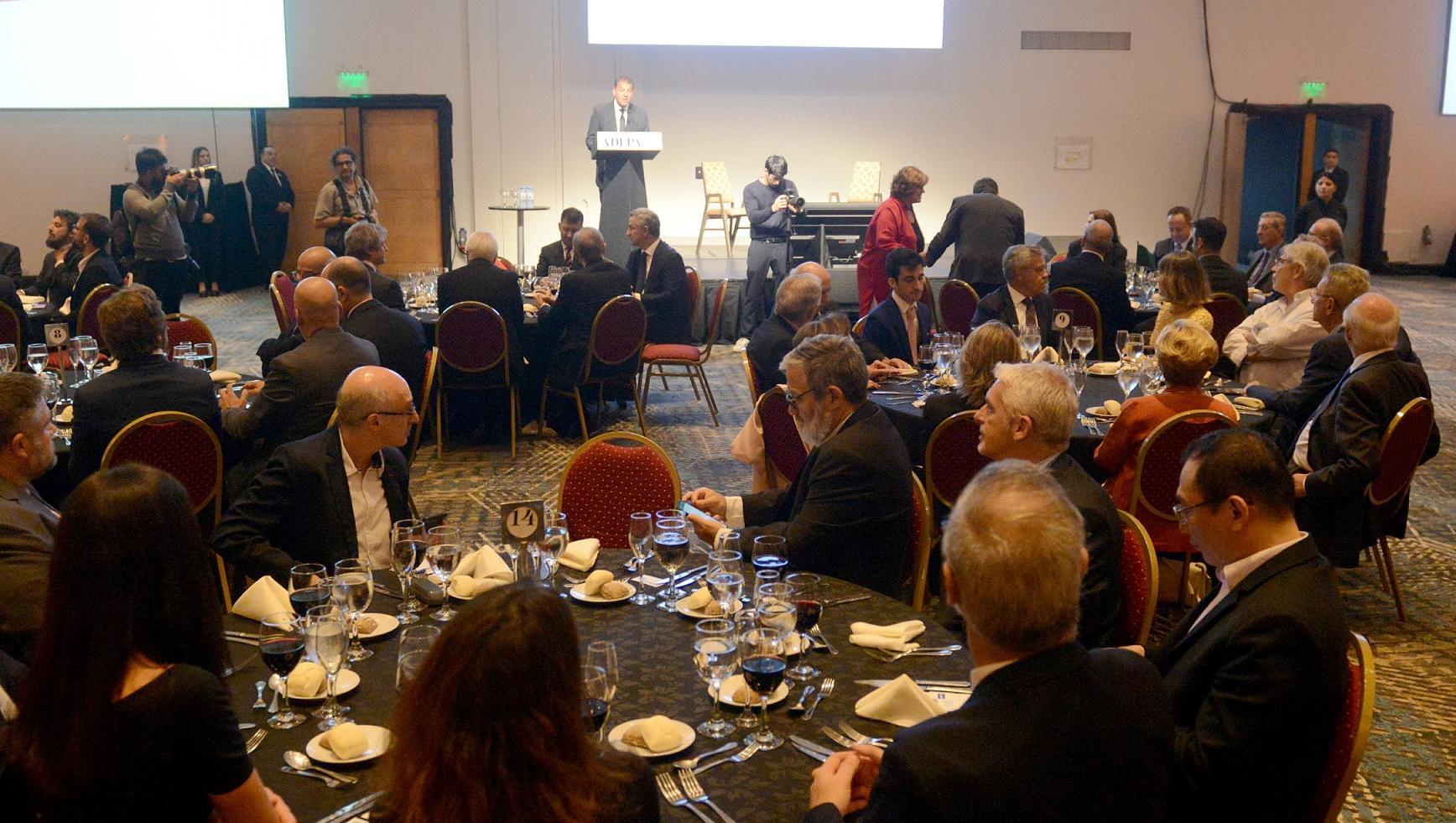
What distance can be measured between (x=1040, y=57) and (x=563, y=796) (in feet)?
50.4

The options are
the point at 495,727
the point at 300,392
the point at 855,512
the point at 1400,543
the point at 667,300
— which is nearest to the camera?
the point at 495,727

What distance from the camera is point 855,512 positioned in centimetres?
339

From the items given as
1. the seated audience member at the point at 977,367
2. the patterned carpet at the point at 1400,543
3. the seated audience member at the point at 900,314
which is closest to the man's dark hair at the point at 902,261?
the seated audience member at the point at 900,314

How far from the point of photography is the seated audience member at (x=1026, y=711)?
5.66 ft

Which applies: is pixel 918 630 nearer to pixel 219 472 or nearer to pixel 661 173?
pixel 219 472

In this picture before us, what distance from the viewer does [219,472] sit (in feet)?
15.1

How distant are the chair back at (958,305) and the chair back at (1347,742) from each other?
598cm

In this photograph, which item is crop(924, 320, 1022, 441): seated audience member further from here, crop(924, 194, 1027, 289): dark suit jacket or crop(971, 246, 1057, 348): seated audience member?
crop(924, 194, 1027, 289): dark suit jacket

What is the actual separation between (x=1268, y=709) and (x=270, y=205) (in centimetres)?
1387

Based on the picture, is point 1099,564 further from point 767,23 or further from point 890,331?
point 767,23

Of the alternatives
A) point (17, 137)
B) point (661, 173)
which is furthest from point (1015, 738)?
point (17, 137)

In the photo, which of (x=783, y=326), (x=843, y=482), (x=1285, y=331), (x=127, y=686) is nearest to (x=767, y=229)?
(x=783, y=326)

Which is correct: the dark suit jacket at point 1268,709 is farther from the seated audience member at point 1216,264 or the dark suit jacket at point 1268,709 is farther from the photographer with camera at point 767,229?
the photographer with camera at point 767,229

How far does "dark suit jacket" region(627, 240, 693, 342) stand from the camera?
8828 millimetres
